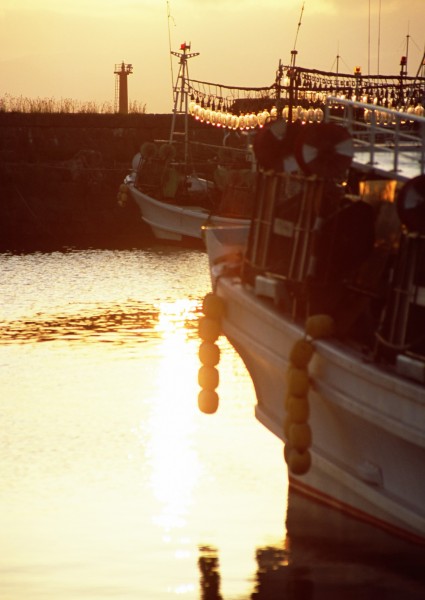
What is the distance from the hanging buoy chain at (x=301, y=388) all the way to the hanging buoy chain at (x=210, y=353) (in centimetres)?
210

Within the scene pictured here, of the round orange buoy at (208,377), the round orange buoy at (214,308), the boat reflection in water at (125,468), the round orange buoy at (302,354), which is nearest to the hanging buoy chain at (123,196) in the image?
the boat reflection in water at (125,468)

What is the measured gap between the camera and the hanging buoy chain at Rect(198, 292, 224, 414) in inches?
544

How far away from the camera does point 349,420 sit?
39.2 ft

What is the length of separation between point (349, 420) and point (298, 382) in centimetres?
64

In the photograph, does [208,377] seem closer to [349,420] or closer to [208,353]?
[208,353]

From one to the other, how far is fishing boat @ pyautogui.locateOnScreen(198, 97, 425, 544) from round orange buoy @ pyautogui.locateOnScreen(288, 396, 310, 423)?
11 mm

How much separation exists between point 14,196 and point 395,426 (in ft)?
155

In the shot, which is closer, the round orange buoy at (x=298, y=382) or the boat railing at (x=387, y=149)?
the round orange buoy at (x=298, y=382)

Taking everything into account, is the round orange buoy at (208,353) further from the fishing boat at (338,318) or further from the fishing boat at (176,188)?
the fishing boat at (176,188)

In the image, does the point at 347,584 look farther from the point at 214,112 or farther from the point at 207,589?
the point at 214,112

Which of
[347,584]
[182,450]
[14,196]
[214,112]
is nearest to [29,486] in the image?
[182,450]

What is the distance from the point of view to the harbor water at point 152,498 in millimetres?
11875

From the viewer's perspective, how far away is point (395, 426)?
1085 centimetres

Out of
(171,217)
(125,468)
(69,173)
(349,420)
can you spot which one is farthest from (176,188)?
(349,420)
